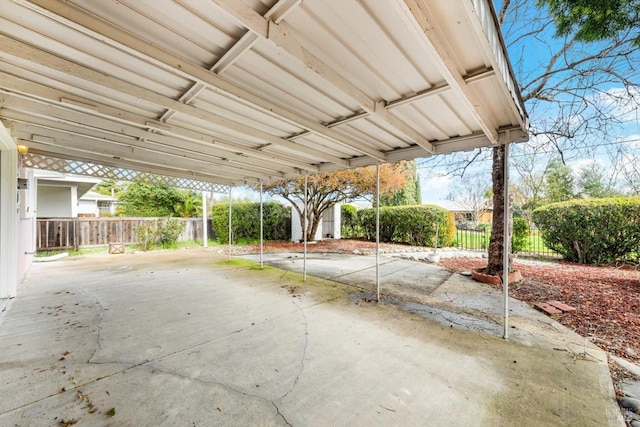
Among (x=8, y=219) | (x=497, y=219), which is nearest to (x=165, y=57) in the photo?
(x=8, y=219)

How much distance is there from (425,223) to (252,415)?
34.0ft

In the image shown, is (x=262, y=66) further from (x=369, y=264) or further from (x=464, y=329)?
(x=369, y=264)

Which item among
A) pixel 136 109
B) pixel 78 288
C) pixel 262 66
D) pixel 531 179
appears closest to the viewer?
pixel 262 66

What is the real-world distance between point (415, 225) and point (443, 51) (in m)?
10.1

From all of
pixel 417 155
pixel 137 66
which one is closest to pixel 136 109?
pixel 137 66

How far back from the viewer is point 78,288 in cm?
457

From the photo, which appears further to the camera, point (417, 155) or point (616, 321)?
point (417, 155)

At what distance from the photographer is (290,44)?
1642 millimetres

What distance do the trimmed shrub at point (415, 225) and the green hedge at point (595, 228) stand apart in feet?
11.1

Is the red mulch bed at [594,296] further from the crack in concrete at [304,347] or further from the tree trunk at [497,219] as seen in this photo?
the crack in concrete at [304,347]

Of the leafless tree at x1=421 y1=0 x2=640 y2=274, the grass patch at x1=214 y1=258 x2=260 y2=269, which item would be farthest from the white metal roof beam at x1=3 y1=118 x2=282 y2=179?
the leafless tree at x1=421 y1=0 x2=640 y2=274

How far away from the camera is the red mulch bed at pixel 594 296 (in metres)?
2.88

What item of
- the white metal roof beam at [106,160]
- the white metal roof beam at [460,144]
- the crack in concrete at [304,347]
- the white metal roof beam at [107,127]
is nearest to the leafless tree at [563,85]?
the white metal roof beam at [460,144]

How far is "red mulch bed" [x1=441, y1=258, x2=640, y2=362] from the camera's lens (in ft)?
9.43
